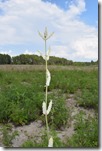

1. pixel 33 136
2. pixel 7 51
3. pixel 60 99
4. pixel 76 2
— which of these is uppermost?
pixel 76 2

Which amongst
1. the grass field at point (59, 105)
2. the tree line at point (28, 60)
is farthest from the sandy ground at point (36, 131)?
the tree line at point (28, 60)

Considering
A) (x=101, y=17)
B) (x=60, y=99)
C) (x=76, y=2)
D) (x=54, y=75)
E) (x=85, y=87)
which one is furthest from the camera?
(x=54, y=75)

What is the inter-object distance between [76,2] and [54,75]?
1305 millimetres

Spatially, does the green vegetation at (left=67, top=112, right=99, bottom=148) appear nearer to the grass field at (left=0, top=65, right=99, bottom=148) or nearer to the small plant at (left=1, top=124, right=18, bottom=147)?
the grass field at (left=0, top=65, right=99, bottom=148)

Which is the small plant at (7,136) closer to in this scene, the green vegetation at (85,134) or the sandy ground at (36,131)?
the sandy ground at (36,131)

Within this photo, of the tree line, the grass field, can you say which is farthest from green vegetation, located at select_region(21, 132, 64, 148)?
the tree line

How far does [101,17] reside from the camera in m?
2.40

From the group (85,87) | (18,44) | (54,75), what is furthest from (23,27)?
(54,75)

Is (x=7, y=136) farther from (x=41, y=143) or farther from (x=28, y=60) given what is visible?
(x=28, y=60)

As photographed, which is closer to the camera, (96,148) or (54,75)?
(96,148)

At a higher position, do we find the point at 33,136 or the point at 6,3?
the point at 6,3

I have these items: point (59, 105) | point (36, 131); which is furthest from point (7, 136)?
point (59, 105)

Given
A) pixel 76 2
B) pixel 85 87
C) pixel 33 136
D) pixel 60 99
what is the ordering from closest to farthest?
pixel 76 2 < pixel 33 136 < pixel 60 99 < pixel 85 87

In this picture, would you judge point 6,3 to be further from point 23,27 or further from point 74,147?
point 74,147
